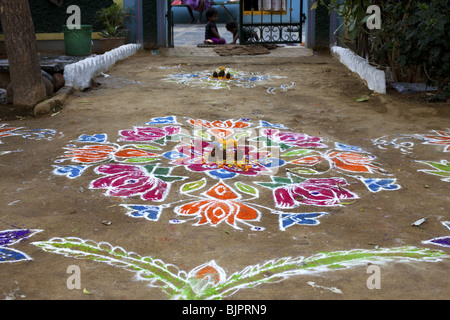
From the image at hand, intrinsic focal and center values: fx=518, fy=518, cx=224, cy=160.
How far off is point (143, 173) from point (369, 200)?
157 centimetres

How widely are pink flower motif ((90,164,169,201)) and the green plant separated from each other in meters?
7.34

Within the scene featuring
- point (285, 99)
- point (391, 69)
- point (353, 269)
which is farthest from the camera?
point (391, 69)

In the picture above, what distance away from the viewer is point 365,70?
7352 millimetres

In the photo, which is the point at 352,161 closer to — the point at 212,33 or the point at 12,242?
the point at 12,242

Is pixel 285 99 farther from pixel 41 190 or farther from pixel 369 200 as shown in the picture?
pixel 41 190

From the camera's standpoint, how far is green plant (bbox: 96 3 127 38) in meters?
10.4

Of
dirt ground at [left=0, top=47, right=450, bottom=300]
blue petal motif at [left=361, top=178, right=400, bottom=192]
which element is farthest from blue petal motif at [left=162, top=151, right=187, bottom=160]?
blue petal motif at [left=361, top=178, right=400, bottom=192]

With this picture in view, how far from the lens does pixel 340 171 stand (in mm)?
3803

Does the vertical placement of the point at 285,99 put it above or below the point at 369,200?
above

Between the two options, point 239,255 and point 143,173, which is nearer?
point 239,255

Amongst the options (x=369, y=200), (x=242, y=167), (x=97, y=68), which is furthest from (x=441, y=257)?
(x=97, y=68)

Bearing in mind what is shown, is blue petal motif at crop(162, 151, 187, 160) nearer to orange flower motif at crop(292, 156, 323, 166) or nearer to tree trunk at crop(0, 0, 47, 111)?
orange flower motif at crop(292, 156, 323, 166)

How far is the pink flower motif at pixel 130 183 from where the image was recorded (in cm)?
335

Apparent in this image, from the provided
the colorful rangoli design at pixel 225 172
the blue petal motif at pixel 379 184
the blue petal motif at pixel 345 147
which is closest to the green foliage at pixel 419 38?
the blue petal motif at pixel 345 147
